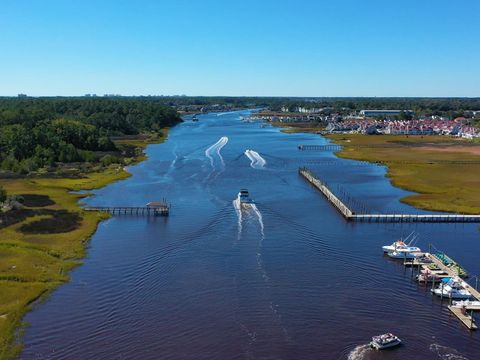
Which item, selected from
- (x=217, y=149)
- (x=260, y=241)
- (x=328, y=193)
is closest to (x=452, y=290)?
(x=260, y=241)

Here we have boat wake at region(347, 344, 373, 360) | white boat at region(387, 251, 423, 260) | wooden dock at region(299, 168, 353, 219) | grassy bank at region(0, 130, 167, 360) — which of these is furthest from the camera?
wooden dock at region(299, 168, 353, 219)

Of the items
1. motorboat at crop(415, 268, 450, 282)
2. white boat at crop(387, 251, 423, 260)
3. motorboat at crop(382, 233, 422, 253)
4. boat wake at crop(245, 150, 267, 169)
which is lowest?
motorboat at crop(415, 268, 450, 282)

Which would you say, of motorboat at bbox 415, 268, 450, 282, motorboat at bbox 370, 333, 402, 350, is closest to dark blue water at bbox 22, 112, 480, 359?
motorboat at bbox 370, 333, 402, 350

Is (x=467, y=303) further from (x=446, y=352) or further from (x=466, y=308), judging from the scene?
(x=446, y=352)

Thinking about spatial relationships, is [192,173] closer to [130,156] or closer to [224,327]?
[130,156]

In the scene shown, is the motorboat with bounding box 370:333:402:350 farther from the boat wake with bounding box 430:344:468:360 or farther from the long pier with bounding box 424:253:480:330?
the long pier with bounding box 424:253:480:330

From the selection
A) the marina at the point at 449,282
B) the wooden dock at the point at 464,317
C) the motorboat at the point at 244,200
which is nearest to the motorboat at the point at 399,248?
the marina at the point at 449,282

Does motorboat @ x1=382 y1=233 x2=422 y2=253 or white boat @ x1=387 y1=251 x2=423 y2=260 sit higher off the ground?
motorboat @ x1=382 y1=233 x2=422 y2=253
